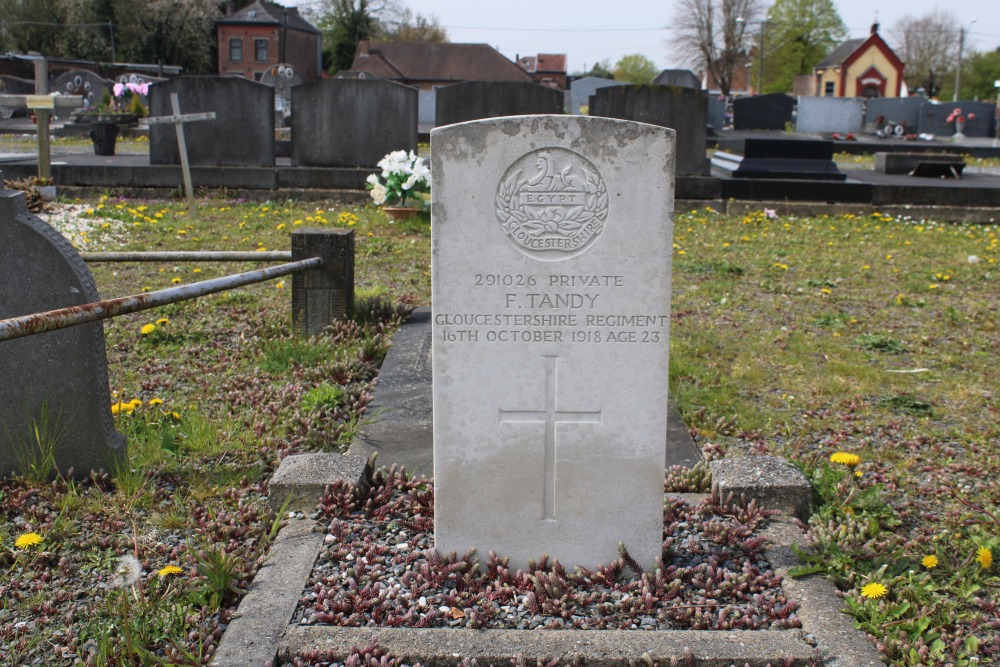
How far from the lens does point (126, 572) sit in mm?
3154

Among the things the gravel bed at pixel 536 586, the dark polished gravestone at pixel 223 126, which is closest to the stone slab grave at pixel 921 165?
the dark polished gravestone at pixel 223 126

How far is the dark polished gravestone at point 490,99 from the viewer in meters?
15.0

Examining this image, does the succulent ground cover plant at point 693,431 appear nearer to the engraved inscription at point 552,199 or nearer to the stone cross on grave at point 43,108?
the engraved inscription at point 552,199

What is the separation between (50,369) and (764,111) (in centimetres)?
2894

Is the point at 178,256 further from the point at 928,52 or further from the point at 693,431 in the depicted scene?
the point at 928,52

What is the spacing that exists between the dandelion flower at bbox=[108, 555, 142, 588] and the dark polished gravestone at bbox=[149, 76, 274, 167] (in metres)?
11.8

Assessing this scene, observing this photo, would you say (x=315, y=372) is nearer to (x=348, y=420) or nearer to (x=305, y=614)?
(x=348, y=420)

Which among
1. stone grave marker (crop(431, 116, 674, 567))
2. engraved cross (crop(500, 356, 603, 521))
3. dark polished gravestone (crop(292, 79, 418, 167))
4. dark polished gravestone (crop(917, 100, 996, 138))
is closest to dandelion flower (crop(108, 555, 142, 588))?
stone grave marker (crop(431, 116, 674, 567))

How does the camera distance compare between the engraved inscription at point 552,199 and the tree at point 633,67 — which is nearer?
the engraved inscription at point 552,199

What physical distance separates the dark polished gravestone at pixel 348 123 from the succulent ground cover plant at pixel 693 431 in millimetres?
5101

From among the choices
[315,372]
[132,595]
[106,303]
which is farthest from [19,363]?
[315,372]

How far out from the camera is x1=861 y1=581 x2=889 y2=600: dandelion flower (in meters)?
2.92

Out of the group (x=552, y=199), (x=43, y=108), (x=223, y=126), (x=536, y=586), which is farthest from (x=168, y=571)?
(x=223, y=126)

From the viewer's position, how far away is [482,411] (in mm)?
3135
